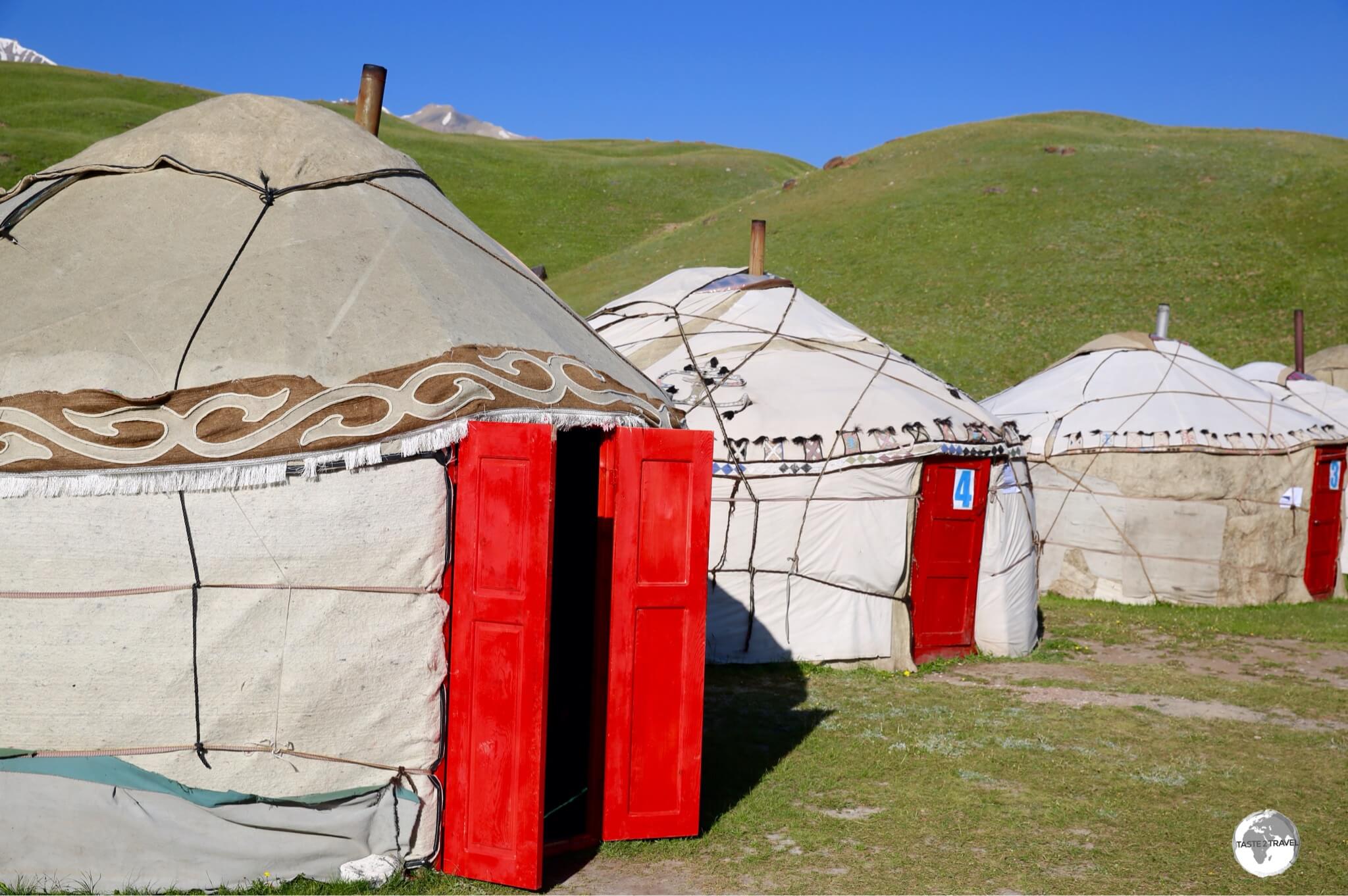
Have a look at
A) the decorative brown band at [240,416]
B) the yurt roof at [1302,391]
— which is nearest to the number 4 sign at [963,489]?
the decorative brown band at [240,416]

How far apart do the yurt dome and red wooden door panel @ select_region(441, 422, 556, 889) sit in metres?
4.28

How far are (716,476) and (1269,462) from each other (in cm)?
712

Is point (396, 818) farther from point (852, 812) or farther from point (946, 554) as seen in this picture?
point (946, 554)

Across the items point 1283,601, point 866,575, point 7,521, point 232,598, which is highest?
point 7,521

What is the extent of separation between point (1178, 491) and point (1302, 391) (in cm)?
634

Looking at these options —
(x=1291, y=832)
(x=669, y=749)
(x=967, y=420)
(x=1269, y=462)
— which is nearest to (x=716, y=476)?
(x=967, y=420)

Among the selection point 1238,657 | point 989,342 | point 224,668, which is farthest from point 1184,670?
point 989,342

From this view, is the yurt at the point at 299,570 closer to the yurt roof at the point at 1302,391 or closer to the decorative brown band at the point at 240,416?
the decorative brown band at the point at 240,416

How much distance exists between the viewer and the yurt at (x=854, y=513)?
28.4 feet

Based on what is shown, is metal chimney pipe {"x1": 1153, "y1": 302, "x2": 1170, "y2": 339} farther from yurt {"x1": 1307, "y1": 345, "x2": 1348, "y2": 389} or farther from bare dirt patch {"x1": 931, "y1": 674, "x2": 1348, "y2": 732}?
bare dirt patch {"x1": 931, "y1": 674, "x2": 1348, "y2": 732}

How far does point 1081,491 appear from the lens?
1255 cm

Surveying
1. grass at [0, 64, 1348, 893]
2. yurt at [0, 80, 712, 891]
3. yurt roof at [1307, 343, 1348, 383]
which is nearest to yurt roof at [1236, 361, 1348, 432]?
yurt roof at [1307, 343, 1348, 383]

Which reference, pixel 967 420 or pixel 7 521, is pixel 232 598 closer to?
pixel 7 521

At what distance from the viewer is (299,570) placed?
4.29 meters
